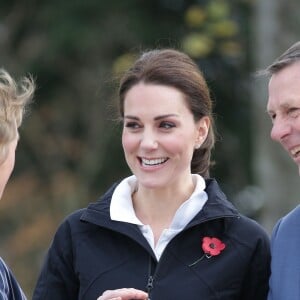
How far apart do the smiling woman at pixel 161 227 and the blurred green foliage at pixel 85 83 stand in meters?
6.70

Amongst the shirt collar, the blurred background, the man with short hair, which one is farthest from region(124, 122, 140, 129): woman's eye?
the blurred background

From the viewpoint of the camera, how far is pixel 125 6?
14.3 meters

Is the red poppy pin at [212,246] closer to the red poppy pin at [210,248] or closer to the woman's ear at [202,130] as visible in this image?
the red poppy pin at [210,248]

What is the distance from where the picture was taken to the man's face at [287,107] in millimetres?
4484

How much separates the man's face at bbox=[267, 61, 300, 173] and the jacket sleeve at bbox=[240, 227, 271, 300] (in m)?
0.47

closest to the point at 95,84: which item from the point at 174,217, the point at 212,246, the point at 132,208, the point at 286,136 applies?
the point at 132,208

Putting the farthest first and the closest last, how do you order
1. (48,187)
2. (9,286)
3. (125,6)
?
(48,187), (125,6), (9,286)

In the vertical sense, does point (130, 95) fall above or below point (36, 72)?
below

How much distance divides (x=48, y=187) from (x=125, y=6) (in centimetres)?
499

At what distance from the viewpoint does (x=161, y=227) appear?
4.82 meters

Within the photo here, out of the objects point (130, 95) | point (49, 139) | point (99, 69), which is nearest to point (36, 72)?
point (99, 69)

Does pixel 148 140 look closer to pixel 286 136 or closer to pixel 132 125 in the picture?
pixel 132 125

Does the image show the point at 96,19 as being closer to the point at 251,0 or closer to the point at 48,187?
the point at 251,0

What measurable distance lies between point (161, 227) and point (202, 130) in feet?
1.59
